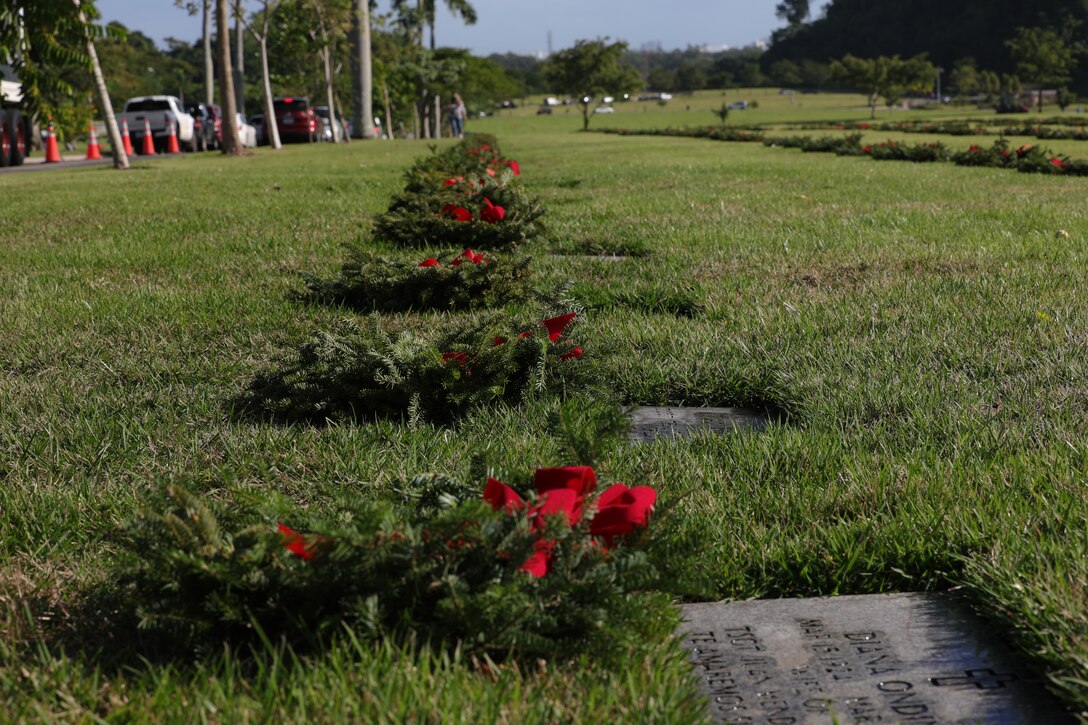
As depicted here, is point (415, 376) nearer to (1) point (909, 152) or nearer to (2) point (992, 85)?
(1) point (909, 152)

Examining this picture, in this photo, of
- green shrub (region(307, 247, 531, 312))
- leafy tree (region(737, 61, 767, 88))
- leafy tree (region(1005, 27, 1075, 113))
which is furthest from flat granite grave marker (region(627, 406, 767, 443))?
leafy tree (region(737, 61, 767, 88))

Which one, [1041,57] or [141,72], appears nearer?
[1041,57]

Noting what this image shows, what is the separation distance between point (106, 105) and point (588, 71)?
48.9 meters

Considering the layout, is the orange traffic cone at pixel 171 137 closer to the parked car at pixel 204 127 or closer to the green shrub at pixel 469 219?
the parked car at pixel 204 127

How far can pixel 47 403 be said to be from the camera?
322 cm

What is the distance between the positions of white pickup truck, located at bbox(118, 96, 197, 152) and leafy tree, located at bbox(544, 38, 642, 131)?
34925mm

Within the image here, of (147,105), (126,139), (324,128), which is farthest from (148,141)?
(324,128)

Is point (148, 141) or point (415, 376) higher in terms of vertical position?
point (148, 141)

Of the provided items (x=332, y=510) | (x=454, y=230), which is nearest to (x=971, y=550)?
(x=332, y=510)

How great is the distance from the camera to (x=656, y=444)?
2750 mm

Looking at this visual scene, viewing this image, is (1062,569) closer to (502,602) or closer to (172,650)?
(502,602)

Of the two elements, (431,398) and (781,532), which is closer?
(781,532)

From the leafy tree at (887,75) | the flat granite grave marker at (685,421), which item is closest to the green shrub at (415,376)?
the flat granite grave marker at (685,421)

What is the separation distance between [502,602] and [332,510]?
0.72 metres
